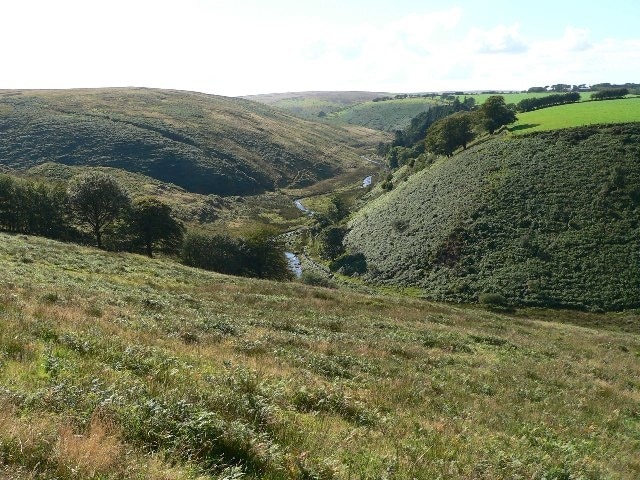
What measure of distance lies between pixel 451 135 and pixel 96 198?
6450 cm

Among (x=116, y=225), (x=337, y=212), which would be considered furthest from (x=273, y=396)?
(x=337, y=212)

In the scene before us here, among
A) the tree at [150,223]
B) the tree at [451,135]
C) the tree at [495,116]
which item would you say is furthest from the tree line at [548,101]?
the tree at [150,223]

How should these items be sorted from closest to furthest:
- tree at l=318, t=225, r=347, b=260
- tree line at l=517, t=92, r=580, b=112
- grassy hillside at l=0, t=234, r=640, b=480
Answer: grassy hillside at l=0, t=234, r=640, b=480 → tree at l=318, t=225, r=347, b=260 → tree line at l=517, t=92, r=580, b=112

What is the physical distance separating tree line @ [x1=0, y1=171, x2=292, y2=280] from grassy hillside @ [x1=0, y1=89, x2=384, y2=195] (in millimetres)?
59729

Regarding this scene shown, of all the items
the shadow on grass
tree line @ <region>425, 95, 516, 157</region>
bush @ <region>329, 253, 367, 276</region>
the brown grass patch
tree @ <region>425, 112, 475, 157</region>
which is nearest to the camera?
the brown grass patch

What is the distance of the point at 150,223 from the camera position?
56562mm

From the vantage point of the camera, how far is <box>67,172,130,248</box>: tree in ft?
166

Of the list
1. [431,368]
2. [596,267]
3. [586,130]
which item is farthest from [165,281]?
[586,130]

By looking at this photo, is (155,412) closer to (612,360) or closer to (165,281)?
(165,281)

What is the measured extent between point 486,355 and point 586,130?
64264 millimetres

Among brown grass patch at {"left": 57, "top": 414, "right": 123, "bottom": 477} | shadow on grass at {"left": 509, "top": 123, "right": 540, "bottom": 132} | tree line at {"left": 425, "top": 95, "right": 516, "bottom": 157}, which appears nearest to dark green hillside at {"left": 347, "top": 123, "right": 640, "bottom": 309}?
shadow on grass at {"left": 509, "top": 123, "right": 540, "bottom": 132}

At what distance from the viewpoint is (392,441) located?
8.49m

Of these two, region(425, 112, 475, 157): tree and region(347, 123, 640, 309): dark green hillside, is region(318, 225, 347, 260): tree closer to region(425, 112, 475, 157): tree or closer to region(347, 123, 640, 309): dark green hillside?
region(347, 123, 640, 309): dark green hillside

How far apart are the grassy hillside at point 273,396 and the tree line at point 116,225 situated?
28.5 m
